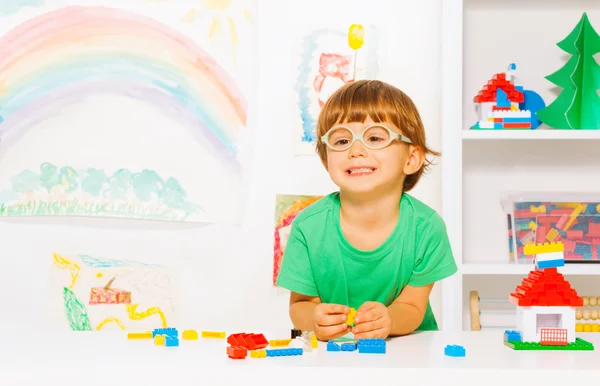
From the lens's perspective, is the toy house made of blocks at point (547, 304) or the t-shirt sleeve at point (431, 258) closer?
the toy house made of blocks at point (547, 304)

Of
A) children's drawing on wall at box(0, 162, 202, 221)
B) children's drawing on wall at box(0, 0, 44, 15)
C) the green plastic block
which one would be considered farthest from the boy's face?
children's drawing on wall at box(0, 0, 44, 15)

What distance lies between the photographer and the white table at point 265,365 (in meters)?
0.61

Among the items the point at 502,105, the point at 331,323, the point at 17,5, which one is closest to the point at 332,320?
the point at 331,323

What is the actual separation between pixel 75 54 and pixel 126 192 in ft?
1.31

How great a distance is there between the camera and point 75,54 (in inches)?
75.5

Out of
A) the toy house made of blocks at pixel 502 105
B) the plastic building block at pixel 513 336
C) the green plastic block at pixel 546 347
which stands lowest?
the green plastic block at pixel 546 347

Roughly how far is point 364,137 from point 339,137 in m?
0.04

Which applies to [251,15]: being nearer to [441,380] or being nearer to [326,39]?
[326,39]

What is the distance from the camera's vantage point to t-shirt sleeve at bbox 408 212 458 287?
104cm

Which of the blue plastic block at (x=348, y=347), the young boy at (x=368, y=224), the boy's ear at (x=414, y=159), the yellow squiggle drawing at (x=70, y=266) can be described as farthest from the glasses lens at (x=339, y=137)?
the yellow squiggle drawing at (x=70, y=266)

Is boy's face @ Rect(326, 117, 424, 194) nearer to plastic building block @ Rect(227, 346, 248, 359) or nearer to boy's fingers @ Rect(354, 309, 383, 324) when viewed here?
boy's fingers @ Rect(354, 309, 383, 324)

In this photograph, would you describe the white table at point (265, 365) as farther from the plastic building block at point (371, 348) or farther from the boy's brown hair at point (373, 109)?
the boy's brown hair at point (373, 109)

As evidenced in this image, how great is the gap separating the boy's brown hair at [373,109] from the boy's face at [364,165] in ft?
0.04

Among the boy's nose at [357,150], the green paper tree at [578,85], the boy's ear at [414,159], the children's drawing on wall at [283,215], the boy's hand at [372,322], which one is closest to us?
the boy's hand at [372,322]
